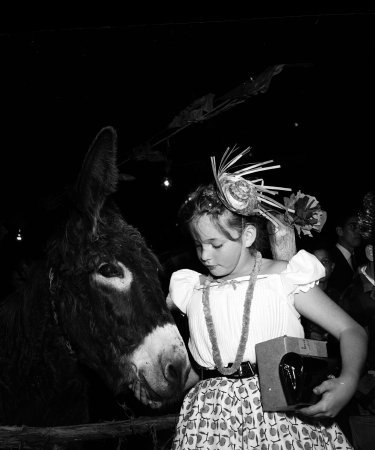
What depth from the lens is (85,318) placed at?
7.38ft

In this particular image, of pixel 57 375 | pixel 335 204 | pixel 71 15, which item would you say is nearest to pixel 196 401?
pixel 57 375

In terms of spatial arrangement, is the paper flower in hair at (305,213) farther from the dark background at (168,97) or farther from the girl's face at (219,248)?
the dark background at (168,97)

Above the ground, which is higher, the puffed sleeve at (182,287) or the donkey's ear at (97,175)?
the donkey's ear at (97,175)

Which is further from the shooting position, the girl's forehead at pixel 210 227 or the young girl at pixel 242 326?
the girl's forehead at pixel 210 227

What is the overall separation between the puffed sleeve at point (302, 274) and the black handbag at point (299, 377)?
0.33m

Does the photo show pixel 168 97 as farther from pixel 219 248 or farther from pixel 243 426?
pixel 243 426

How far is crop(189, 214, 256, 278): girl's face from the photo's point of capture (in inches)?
76.2

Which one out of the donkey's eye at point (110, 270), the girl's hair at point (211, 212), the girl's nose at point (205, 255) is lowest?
the girl's nose at point (205, 255)

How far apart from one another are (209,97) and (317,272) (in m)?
1.69

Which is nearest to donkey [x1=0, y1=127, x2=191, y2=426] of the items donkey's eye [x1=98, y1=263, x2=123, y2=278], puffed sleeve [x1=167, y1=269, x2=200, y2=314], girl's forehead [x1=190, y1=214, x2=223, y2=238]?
donkey's eye [x1=98, y1=263, x2=123, y2=278]

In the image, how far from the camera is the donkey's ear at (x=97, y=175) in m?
2.34

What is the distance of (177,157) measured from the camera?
3609mm

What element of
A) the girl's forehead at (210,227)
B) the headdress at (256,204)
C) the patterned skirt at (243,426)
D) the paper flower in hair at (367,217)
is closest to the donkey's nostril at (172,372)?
the patterned skirt at (243,426)

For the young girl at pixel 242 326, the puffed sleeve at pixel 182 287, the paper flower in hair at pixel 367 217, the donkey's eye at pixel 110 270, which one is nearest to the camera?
the young girl at pixel 242 326
